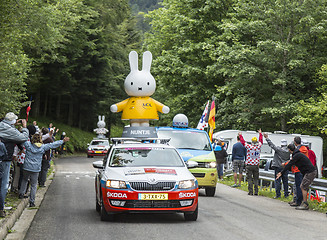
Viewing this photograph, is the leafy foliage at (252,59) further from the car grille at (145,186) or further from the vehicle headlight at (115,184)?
the vehicle headlight at (115,184)

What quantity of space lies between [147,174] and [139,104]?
855cm

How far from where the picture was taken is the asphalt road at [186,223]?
934 cm

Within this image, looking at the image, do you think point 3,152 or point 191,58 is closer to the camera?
point 3,152

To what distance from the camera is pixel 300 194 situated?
1501cm

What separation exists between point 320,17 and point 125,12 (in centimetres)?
2977

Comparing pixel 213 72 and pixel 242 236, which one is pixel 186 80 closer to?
pixel 213 72

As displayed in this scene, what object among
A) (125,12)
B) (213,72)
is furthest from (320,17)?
(125,12)

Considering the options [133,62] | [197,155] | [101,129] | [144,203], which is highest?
[101,129]

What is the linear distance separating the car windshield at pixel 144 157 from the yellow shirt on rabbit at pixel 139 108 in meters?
6.96

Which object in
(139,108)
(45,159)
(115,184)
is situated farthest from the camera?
(139,108)

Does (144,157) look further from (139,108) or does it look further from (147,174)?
(139,108)

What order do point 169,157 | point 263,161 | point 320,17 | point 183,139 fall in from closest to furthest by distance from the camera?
point 169,157, point 183,139, point 263,161, point 320,17

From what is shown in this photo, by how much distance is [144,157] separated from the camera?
38.4 ft

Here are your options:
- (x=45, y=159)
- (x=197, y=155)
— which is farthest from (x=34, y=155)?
(x=197, y=155)
